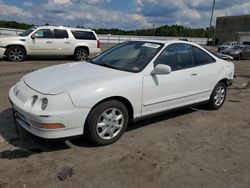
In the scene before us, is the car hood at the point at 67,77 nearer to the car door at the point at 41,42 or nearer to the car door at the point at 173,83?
the car door at the point at 173,83

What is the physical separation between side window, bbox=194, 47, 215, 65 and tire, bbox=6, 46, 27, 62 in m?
9.61

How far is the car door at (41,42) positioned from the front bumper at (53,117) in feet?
31.9

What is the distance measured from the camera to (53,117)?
3.25 meters

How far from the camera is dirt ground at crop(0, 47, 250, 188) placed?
119 inches

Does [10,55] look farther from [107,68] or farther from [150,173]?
[150,173]

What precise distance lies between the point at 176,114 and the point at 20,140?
9.79 ft

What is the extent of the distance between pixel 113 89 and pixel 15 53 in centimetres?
1007

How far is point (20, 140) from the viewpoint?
3850 millimetres

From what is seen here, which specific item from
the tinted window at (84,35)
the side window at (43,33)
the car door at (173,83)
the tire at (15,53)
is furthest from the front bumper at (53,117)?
the tinted window at (84,35)

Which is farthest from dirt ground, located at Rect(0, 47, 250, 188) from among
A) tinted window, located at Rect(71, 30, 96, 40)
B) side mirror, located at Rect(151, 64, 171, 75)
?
tinted window, located at Rect(71, 30, 96, 40)

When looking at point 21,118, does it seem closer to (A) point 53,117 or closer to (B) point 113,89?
(A) point 53,117

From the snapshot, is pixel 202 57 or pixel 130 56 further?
pixel 202 57

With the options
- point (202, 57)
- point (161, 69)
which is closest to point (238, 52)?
point (202, 57)

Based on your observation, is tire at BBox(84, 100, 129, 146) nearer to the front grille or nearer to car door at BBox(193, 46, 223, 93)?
the front grille
